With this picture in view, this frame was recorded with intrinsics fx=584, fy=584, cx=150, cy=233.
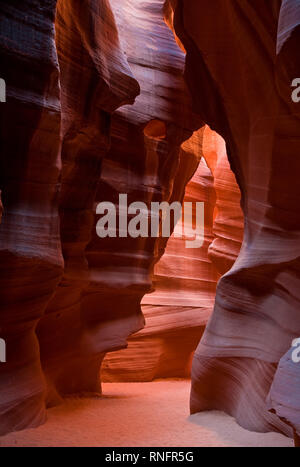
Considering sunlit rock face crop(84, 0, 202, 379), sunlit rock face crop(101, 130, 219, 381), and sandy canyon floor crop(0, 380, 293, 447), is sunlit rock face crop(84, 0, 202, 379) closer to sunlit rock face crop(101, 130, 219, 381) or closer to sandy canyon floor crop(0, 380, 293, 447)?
sunlit rock face crop(101, 130, 219, 381)

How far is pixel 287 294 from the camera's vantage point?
6996 mm

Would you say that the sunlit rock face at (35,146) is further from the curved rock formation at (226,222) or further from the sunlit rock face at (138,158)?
the curved rock formation at (226,222)

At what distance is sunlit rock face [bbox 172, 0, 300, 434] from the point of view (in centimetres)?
692

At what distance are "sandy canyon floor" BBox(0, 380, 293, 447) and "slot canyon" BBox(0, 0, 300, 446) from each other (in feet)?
0.15

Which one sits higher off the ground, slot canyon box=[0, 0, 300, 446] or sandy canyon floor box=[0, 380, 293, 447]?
slot canyon box=[0, 0, 300, 446]

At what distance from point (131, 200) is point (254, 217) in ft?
11.5

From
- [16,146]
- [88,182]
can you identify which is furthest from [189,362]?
[16,146]

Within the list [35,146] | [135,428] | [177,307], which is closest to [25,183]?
[35,146]

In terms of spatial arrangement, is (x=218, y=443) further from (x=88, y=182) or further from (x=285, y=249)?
(x=88, y=182)

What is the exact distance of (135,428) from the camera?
24.3 feet

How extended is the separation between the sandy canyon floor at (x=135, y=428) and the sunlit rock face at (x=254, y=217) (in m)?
0.31

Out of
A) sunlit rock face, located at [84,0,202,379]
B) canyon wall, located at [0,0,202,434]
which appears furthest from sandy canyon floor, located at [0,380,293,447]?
sunlit rock face, located at [84,0,202,379]

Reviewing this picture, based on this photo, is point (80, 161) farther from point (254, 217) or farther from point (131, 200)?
point (254, 217)
